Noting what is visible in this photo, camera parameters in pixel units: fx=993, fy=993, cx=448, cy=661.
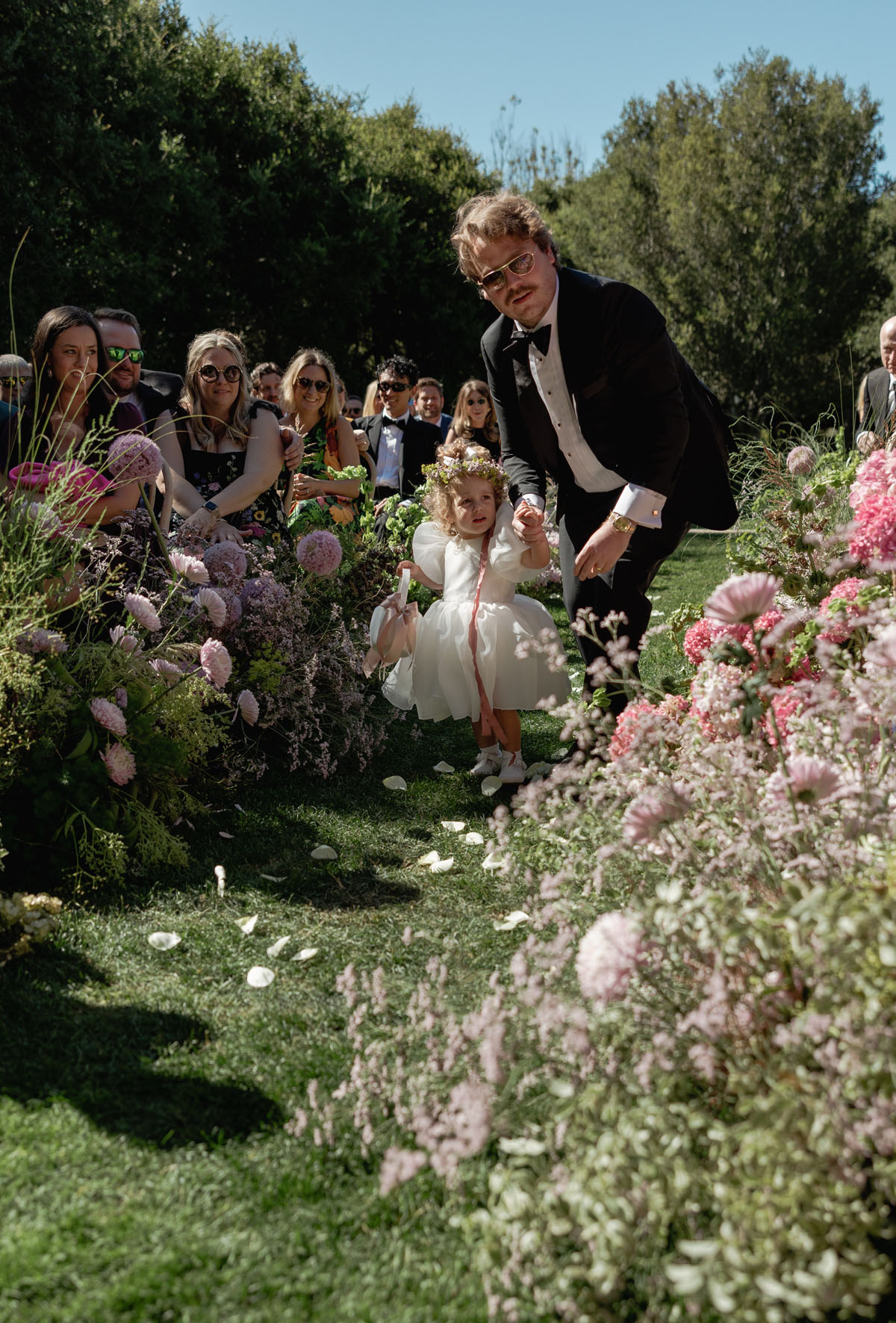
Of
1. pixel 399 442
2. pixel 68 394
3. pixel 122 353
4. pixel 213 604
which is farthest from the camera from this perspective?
pixel 399 442

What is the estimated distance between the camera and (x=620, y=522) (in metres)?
3.20

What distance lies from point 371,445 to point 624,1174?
7781 millimetres

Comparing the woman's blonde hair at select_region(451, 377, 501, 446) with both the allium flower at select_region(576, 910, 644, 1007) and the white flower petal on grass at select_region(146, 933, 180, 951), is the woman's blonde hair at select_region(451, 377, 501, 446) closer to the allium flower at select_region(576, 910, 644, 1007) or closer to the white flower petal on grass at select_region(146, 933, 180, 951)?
the white flower petal on grass at select_region(146, 933, 180, 951)

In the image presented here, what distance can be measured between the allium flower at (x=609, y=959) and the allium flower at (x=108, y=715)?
1.91 metres

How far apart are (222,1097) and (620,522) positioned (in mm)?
2058

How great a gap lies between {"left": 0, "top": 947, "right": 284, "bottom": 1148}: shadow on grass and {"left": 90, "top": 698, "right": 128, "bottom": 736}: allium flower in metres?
0.81

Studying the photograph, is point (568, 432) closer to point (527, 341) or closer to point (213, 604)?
point (527, 341)

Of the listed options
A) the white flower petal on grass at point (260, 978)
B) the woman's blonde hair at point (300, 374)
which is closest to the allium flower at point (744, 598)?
the white flower petal on grass at point (260, 978)

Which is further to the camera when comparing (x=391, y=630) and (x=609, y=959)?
(x=391, y=630)

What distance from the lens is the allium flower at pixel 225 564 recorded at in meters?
4.30

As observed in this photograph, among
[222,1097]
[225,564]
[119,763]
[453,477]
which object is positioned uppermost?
[453,477]

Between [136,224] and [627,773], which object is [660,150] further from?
[627,773]

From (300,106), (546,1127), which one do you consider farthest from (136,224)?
(546,1127)

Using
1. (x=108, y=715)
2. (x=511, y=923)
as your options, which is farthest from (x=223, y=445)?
(x=511, y=923)
